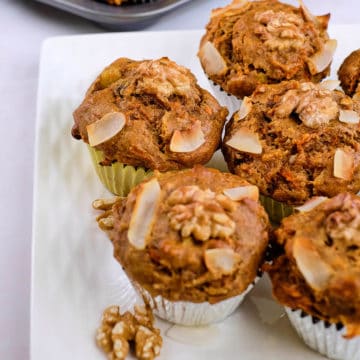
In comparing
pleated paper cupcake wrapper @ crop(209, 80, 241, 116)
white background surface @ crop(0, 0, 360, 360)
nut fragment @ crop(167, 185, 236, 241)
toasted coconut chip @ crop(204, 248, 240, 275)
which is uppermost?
nut fragment @ crop(167, 185, 236, 241)

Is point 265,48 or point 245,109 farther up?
point 265,48

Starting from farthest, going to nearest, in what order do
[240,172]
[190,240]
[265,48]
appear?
1. [265,48]
2. [240,172]
3. [190,240]

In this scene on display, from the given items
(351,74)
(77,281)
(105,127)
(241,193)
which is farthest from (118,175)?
(351,74)

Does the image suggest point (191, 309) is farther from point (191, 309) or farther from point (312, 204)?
point (312, 204)

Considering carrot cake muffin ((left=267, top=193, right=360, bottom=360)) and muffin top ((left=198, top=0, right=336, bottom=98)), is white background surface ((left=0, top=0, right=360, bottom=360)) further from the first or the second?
carrot cake muffin ((left=267, top=193, right=360, bottom=360))

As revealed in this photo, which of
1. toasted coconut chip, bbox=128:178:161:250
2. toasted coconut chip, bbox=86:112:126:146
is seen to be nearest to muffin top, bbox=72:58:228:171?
toasted coconut chip, bbox=86:112:126:146

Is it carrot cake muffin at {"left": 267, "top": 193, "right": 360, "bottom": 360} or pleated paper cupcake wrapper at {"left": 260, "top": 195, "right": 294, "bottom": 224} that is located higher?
carrot cake muffin at {"left": 267, "top": 193, "right": 360, "bottom": 360}

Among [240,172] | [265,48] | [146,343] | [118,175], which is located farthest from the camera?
[265,48]

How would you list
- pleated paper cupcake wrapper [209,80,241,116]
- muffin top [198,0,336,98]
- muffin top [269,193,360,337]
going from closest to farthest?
1. muffin top [269,193,360,337]
2. muffin top [198,0,336,98]
3. pleated paper cupcake wrapper [209,80,241,116]
